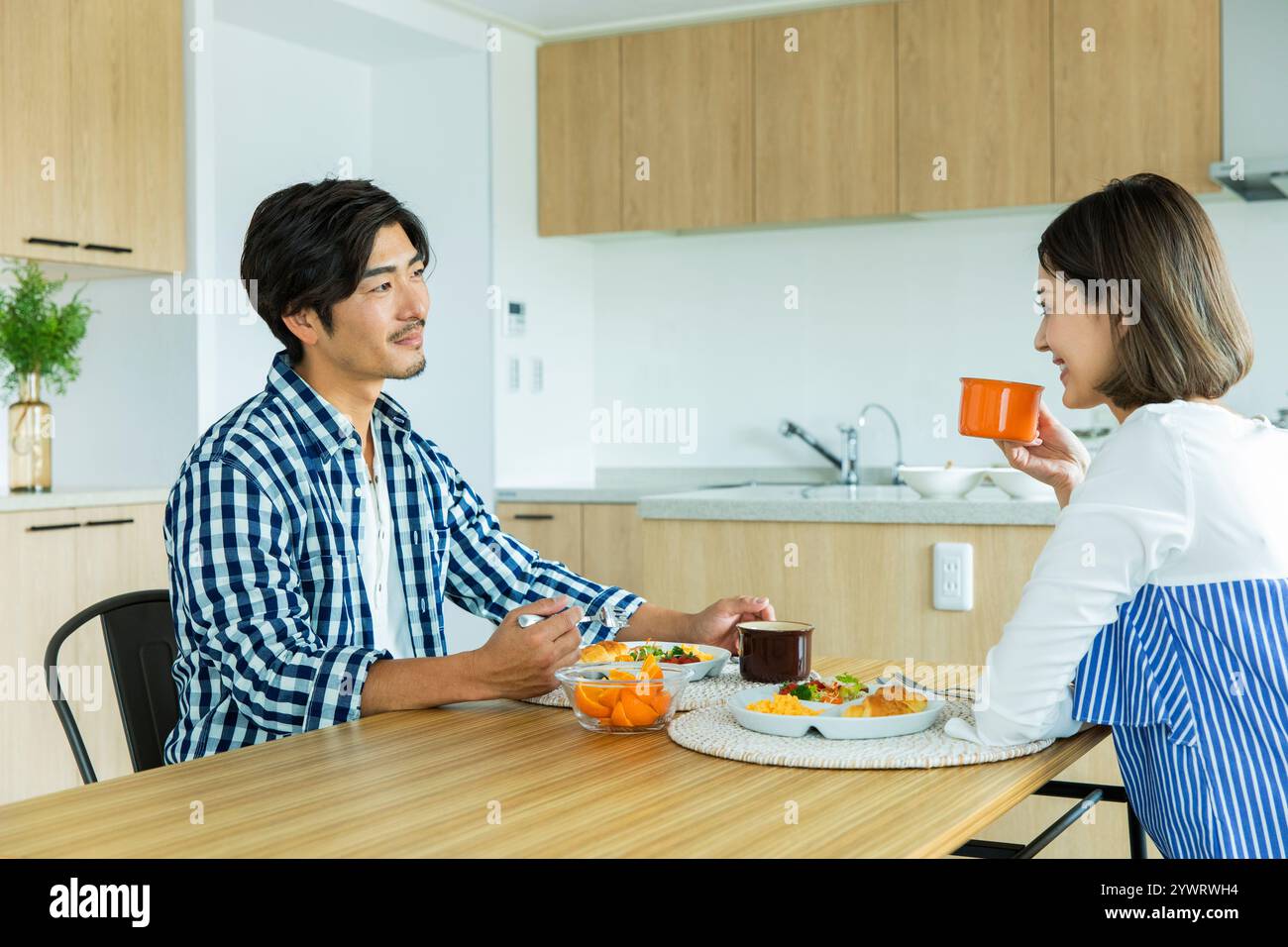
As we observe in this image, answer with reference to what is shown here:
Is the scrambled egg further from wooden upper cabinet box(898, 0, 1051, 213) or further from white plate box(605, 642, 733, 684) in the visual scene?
wooden upper cabinet box(898, 0, 1051, 213)

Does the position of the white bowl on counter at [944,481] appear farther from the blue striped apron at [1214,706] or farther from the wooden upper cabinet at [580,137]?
the wooden upper cabinet at [580,137]

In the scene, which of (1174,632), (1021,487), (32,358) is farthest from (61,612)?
(1174,632)

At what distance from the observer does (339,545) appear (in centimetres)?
171

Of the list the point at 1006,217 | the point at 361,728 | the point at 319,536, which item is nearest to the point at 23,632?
the point at 319,536

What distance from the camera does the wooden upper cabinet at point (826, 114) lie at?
14.6ft

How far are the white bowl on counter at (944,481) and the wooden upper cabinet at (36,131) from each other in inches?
88.9

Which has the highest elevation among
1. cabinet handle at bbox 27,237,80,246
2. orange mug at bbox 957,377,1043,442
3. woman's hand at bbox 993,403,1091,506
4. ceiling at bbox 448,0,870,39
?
ceiling at bbox 448,0,870,39

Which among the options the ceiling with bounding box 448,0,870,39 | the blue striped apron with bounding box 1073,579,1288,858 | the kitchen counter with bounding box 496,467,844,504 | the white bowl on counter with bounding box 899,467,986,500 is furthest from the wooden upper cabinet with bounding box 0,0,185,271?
the blue striped apron with bounding box 1073,579,1288,858

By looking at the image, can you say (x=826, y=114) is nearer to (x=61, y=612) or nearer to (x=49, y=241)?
(x=49, y=241)

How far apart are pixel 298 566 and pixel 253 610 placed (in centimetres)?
18

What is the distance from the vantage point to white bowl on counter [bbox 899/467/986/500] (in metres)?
3.13

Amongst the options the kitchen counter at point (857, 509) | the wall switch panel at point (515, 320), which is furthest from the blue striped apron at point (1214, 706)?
the wall switch panel at point (515, 320)

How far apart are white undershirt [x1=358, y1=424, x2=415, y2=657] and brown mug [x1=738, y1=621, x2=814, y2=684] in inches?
20.3
